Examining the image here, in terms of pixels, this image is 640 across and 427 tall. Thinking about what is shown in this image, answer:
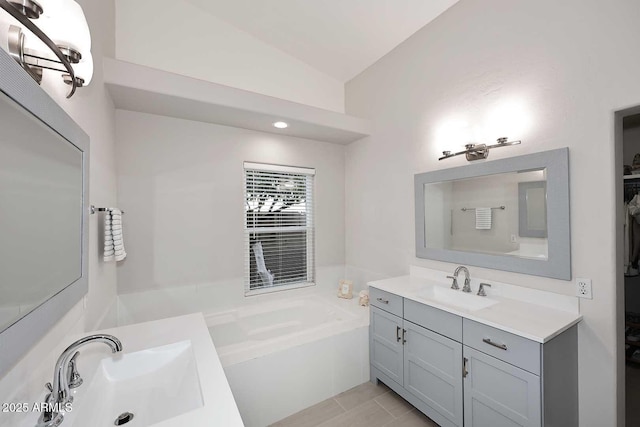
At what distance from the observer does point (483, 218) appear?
218 centimetres

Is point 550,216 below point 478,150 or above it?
below

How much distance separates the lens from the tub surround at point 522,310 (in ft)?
4.80

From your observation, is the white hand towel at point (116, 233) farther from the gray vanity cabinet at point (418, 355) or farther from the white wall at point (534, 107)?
the white wall at point (534, 107)

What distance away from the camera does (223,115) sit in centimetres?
257

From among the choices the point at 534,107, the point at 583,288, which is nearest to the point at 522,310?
the point at 583,288

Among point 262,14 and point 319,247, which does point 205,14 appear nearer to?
point 262,14

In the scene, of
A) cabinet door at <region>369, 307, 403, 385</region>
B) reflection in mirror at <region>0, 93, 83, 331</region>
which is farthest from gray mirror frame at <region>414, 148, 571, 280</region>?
reflection in mirror at <region>0, 93, 83, 331</region>

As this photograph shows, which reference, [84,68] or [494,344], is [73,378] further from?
[494,344]

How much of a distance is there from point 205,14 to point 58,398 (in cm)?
317

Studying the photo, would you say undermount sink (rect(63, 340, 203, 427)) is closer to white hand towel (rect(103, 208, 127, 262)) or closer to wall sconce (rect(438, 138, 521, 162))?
white hand towel (rect(103, 208, 127, 262))

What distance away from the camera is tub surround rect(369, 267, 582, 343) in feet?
4.80

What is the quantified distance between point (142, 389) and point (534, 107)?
2.77 metres

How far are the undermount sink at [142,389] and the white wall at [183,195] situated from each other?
1403 mm

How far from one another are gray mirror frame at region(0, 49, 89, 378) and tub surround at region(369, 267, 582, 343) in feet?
6.48
